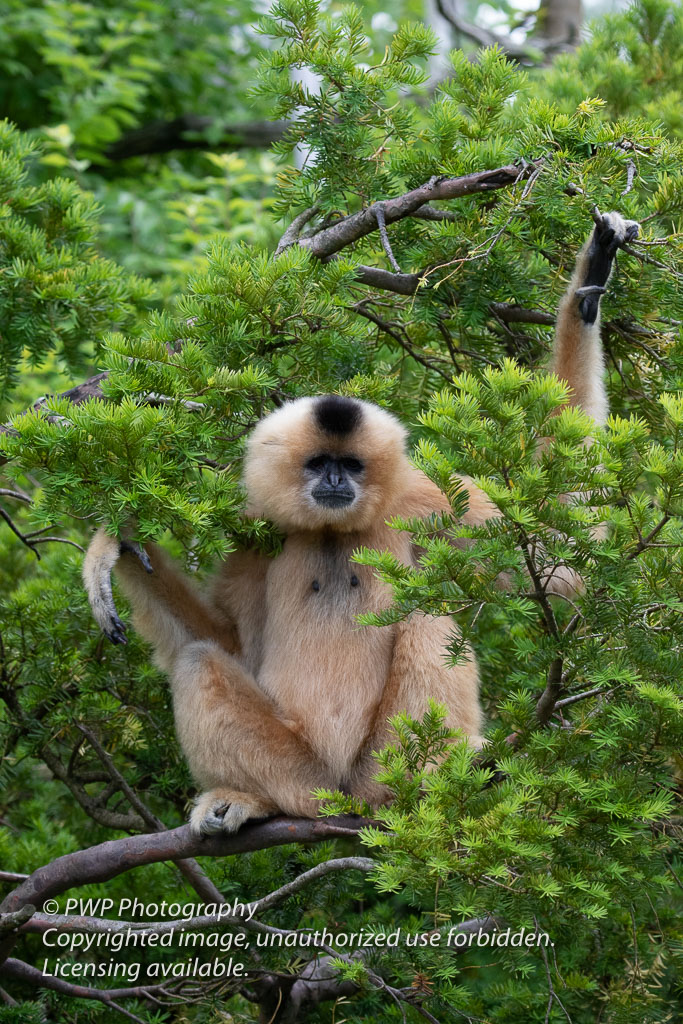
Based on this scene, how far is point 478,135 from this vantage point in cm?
432

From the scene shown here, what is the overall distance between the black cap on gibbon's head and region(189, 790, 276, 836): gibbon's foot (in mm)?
1730

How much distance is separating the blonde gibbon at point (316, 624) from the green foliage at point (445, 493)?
20 centimetres

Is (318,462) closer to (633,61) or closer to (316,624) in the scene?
(316,624)

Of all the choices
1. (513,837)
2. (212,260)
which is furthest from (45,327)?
(513,837)

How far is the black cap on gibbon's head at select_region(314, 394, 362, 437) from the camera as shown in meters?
4.74

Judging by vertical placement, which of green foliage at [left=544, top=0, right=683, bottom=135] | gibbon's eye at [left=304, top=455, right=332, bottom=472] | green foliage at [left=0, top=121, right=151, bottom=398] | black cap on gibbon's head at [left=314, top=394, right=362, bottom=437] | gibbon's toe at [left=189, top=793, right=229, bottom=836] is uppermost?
green foliage at [left=544, top=0, right=683, bottom=135]

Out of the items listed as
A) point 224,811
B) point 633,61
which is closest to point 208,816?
point 224,811

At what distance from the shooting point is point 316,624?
16.0ft

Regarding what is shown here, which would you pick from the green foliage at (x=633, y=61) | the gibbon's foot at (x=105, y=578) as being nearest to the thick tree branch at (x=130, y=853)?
the gibbon's foot at (x=105, y=578)

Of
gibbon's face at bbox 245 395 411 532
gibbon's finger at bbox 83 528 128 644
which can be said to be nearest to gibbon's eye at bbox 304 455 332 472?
gibbon's face at bbox 245 395 411 532

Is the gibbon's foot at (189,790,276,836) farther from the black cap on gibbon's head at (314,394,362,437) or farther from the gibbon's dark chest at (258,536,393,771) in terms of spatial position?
the black cap on gibbon's head at (314,394,362,437)

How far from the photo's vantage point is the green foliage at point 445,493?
3.09m

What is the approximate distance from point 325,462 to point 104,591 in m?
1.22

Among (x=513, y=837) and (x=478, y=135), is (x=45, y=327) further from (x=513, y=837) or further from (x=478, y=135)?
(x=513, y=837)
